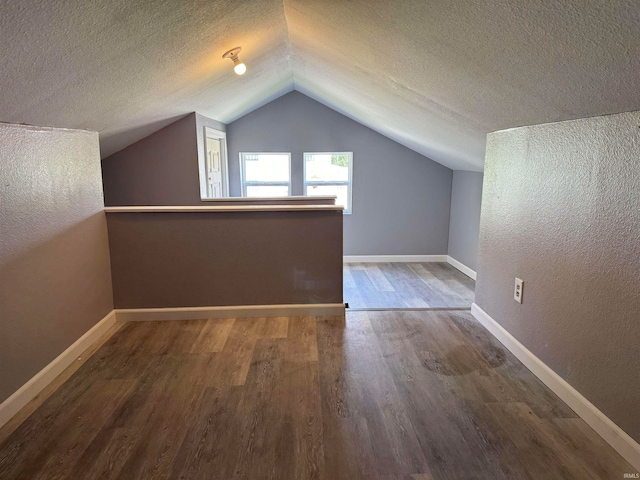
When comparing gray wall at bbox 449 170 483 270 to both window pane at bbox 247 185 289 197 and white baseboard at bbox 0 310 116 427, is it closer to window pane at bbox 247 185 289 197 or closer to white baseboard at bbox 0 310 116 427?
window pane at bbox 247 185 289 197

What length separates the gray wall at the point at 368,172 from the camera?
6.03m

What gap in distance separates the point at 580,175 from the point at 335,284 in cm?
188

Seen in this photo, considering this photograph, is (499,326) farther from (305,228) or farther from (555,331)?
(305,228)

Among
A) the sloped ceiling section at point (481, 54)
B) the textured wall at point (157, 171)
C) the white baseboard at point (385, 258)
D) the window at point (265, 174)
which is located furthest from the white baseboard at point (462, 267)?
the textured wall at point (157, 171)

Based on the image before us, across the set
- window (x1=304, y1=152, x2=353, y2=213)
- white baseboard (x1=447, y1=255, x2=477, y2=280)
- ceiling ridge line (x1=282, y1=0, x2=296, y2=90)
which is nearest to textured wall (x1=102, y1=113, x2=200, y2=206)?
ceiling ridge line (x1=282, y1=0, x2=296, y2=90)

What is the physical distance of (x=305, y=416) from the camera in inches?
82.3

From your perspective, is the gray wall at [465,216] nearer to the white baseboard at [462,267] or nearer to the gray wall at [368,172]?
the white baseboard at [462,267]

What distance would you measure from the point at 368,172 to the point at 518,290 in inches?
148

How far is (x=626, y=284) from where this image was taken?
1793 mm

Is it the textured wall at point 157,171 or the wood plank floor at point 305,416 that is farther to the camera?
the textured wall at point 157,171

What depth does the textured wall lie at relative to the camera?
14.5 ft

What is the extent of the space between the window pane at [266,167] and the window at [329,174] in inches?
12.9

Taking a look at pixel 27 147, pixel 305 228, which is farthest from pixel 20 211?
pixel 305 228

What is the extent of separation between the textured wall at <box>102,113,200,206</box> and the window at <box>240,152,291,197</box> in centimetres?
168
